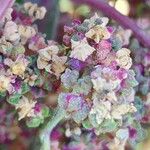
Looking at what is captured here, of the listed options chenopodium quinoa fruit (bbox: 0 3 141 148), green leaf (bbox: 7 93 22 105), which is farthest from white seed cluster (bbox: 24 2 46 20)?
green leaf (bbox: 7 93 22 105)

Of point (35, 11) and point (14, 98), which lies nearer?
point (14, 98)

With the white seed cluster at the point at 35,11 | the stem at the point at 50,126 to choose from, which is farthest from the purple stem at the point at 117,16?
the stem at the point at 50,126


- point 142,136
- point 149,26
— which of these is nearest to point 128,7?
point 149,26

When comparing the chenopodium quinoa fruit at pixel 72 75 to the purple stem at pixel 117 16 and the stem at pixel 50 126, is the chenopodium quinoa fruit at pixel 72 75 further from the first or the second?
the purple stem at pixel 117 16

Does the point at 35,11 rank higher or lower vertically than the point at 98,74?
higher

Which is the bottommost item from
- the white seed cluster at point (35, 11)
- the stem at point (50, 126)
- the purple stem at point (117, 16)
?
the stem at point (50, 126)

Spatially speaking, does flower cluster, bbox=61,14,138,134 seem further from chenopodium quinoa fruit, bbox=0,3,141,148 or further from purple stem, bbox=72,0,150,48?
purple stem, bbox=72,0,150,48

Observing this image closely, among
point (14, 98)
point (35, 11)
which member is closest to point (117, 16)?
point (35, 11)

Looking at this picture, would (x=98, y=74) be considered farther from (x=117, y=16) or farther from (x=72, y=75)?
(x=117, y=16)

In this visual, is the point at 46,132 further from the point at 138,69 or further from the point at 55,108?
the point at 138,69
